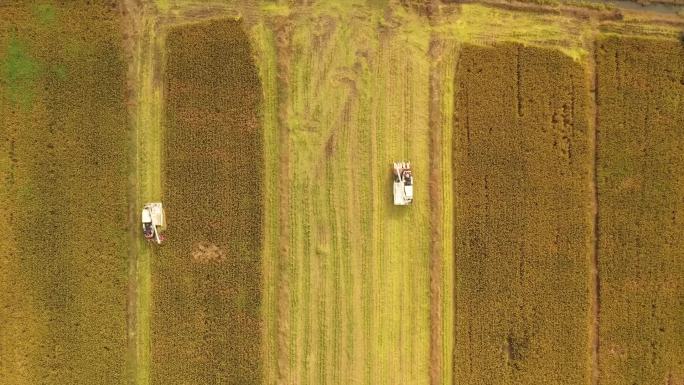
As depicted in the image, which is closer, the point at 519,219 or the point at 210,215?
the point at 210,215

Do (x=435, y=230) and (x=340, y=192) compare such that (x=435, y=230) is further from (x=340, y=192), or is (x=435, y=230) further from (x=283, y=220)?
(x=283, y=220)

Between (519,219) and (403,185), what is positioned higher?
(403,185)

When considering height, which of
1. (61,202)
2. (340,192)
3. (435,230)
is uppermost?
(340,192)

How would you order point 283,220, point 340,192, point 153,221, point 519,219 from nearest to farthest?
point 153,221 → point 283,220 → point 340,192 → point 519,219

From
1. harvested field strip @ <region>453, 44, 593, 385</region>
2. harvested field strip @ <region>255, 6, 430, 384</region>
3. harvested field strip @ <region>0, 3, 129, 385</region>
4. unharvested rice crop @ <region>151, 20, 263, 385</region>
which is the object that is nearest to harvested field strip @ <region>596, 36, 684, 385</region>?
harvested field strip @ <region>453, 44, 593, 385</region>

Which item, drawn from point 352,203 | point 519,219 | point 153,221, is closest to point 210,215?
point 153,221

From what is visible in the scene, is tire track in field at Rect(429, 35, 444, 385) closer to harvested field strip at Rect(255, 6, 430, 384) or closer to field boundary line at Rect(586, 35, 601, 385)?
harvested field strip at Rect(255, 6, 430, 384)

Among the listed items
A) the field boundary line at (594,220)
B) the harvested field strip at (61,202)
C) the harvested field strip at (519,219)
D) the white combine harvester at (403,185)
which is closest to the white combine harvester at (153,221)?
the harvested field strip at (61,202)
